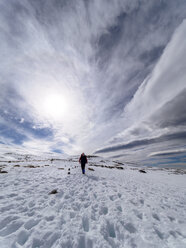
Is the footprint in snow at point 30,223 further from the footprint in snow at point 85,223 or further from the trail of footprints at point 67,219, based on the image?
the footprint in snow at point 85,223

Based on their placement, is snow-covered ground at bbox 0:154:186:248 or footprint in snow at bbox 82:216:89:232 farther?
footprint in snow at bbox 82:216:89:232

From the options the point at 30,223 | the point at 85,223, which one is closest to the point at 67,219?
the point at 85,223

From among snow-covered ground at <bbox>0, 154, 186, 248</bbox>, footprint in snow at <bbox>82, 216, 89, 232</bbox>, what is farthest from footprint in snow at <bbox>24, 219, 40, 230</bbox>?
→ footprint in snow at <bbox>82, 216, 89, 232</bbox>

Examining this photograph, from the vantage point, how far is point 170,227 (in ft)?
12.6

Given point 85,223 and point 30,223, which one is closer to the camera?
point 30,223

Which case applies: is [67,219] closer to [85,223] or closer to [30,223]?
[85,223]

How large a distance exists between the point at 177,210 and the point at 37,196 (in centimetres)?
833

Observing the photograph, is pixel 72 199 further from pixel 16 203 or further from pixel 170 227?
pixel 170 227

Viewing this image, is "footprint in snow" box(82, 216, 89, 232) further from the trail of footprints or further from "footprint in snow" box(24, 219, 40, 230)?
"footprint in snow" box(24, 219, 40, 230)

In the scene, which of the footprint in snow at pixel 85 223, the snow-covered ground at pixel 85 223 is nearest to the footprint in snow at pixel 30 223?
the snow-covered ground at pixel 85 223

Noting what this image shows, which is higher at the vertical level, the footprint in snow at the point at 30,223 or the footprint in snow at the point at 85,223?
the footprint in snow at the point at 30,223

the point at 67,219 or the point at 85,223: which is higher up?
the point at 67,219

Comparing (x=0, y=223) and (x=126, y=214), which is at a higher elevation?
(x=0, y=223)

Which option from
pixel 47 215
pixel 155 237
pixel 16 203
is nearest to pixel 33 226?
pixel 47 215
